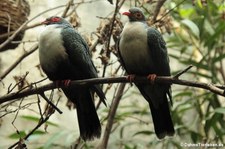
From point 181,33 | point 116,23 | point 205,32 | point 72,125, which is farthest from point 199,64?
point 72,125

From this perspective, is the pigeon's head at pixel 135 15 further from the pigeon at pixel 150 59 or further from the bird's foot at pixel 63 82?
the bird's foot at pixel 63 82

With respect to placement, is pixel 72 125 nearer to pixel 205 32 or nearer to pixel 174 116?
pixel 174 116

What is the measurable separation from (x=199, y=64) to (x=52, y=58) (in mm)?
1689

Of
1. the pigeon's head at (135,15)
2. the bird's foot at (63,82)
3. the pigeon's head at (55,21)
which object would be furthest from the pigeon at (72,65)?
the pigeon's head at (135,15)

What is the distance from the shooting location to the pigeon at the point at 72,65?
2.05 meters

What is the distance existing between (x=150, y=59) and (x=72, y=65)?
16.1 inches

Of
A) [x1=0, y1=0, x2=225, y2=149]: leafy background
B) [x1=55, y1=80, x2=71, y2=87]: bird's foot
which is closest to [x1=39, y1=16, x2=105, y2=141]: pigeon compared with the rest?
Result: [x1=55, y1=80, x2=71, y2=87]: bird's foot

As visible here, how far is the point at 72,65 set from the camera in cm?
210

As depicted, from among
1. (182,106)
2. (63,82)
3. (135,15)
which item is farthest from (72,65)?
(182,106)

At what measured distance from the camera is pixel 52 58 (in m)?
2.07

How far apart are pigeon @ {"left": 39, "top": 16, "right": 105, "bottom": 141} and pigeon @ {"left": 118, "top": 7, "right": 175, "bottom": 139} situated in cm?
21

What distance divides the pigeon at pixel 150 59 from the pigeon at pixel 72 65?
0.69ft

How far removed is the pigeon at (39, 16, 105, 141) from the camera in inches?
80.7

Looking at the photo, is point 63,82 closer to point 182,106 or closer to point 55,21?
point 55,21
